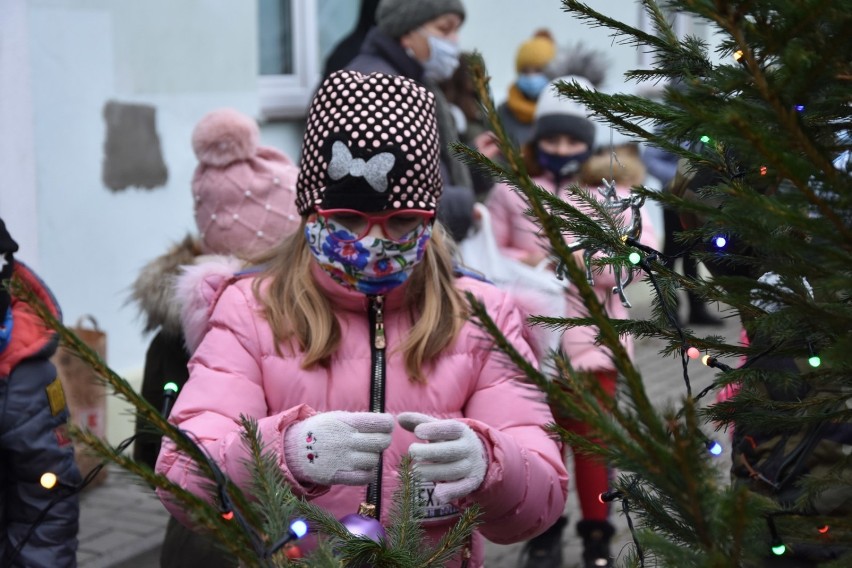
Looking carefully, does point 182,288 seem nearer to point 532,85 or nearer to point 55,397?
point 55,397

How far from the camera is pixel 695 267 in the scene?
1910mm

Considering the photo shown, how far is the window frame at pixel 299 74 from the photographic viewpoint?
7.53 m

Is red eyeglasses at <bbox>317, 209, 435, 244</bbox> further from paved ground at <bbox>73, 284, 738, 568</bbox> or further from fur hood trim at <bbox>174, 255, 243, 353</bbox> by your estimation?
paved ground at <bbox>73, 284, 738, 568</bbox>

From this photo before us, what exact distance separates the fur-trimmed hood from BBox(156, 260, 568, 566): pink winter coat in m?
0.13

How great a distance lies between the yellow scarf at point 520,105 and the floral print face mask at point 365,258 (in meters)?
5.41

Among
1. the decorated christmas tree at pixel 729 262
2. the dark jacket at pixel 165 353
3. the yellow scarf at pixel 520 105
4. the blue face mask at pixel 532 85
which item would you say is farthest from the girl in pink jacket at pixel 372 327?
the blue face mask at pixel 532 85

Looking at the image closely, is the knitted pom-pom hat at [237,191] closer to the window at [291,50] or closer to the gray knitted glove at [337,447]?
the gray knitted glove at [337,447]

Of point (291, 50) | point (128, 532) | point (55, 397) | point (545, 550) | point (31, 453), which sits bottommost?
point (128, 532)

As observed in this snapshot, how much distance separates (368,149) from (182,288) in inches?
24.3

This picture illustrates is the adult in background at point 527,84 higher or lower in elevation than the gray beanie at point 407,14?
lower

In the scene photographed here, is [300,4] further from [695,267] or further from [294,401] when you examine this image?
[695,267]

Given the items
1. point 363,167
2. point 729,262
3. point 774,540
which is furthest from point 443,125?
point 774,540

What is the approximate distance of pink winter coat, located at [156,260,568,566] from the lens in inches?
90.7

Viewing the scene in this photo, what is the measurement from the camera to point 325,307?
2543mm
